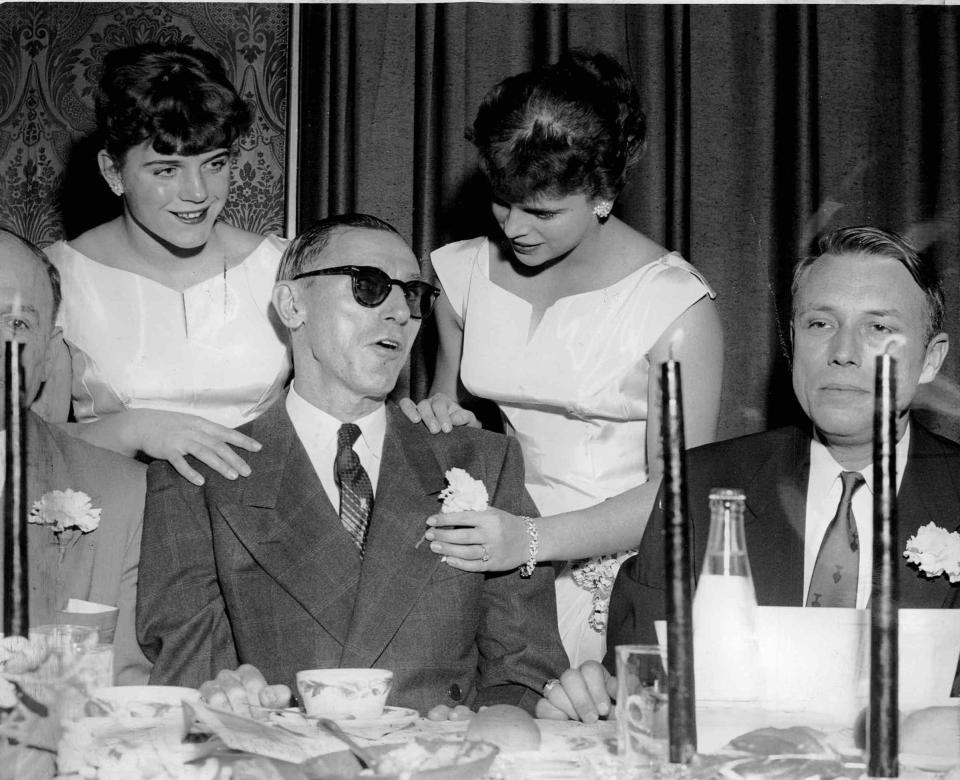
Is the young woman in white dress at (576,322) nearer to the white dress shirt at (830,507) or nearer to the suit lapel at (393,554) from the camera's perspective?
the suit lapel at (393,554)

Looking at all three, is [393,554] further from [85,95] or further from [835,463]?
[85,95]

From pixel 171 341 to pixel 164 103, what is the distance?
22.6 inches

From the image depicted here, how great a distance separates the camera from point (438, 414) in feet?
8.52

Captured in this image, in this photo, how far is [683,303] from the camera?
287 cm

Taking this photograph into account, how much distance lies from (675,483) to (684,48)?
8.54 feet

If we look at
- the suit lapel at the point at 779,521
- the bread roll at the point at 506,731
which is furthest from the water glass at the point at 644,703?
the suit lapel at the point at 779,521

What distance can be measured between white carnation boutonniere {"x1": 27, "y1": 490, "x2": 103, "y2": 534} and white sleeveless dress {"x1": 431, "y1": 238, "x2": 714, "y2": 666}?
43.2 inches

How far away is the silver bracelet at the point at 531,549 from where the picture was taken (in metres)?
2.39

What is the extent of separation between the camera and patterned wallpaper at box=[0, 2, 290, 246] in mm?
3139

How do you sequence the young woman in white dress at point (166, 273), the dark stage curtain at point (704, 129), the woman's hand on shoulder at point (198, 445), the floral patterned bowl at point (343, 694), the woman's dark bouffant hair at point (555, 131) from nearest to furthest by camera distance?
the floral patterned bowl at point (343, 694)
the woman's hand on shoulder at point (198, 445)
the woman's dark bouffant hair at point (555, 131)
the young woman in white dress at point (166, 273)
the dark stage curtain at point (704, 129)

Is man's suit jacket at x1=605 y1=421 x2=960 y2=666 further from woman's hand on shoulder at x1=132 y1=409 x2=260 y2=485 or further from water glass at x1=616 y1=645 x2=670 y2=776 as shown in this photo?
woman's hand on shoulder at x1=132 y1=409 x2=260 y2=485

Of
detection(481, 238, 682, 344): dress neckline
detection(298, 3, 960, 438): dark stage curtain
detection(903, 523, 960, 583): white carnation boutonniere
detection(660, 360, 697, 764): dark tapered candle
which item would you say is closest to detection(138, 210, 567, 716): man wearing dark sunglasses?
detection(481, 238, 682, 344): dress neckline

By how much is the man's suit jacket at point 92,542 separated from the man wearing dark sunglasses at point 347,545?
0.06m

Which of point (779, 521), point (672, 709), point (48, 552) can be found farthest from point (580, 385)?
point (672, 709)
